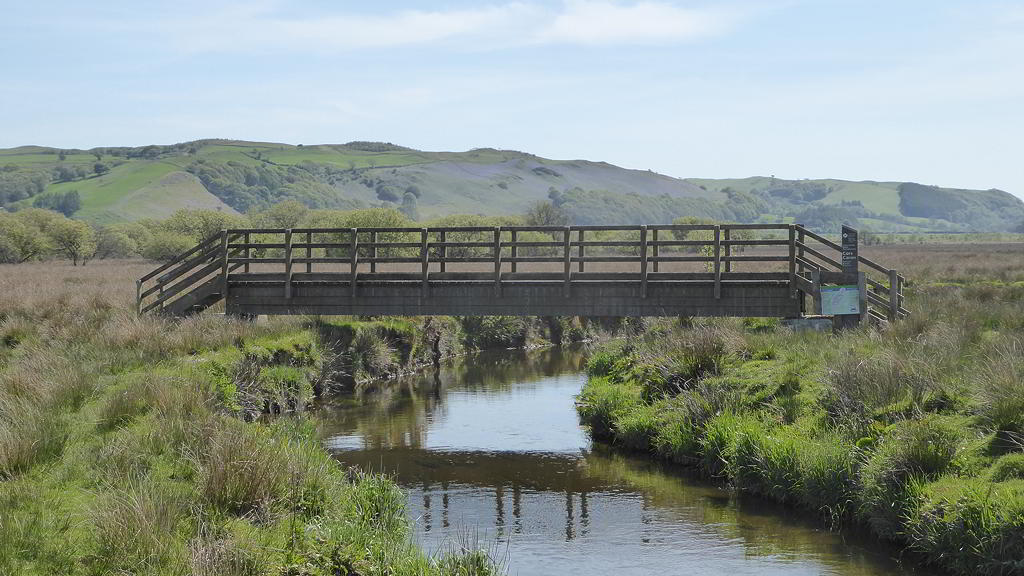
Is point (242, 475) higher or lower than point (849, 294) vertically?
lower

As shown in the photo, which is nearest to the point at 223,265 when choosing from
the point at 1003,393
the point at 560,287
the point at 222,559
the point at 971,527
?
the point at 560,287

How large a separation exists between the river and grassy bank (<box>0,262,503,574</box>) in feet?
3.98

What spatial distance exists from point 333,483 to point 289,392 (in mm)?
10270

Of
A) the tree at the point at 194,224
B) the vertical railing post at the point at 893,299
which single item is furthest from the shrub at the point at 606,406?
the tree at the point at 194,224

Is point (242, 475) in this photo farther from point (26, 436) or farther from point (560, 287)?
point (560, 287)

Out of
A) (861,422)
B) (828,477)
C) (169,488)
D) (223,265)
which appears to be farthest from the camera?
(223,265)

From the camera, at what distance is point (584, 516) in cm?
1282

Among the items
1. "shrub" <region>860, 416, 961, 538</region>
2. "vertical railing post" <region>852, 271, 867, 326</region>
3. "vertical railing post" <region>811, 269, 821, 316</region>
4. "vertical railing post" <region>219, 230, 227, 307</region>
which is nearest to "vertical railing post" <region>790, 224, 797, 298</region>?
"vertical railing post" <region>811, 269, 821, 316</region>

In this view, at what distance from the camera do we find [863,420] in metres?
12.6

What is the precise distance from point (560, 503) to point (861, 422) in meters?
4.24

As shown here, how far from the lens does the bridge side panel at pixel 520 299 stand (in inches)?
868

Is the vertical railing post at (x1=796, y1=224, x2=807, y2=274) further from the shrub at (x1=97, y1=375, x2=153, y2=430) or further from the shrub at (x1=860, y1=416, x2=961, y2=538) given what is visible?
the shrub at (x1=97, y1=375, x2=153, y2=430)

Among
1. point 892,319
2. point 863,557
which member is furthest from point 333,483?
point 892,319

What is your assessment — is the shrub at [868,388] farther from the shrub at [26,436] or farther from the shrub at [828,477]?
the shrub at [26,436]
